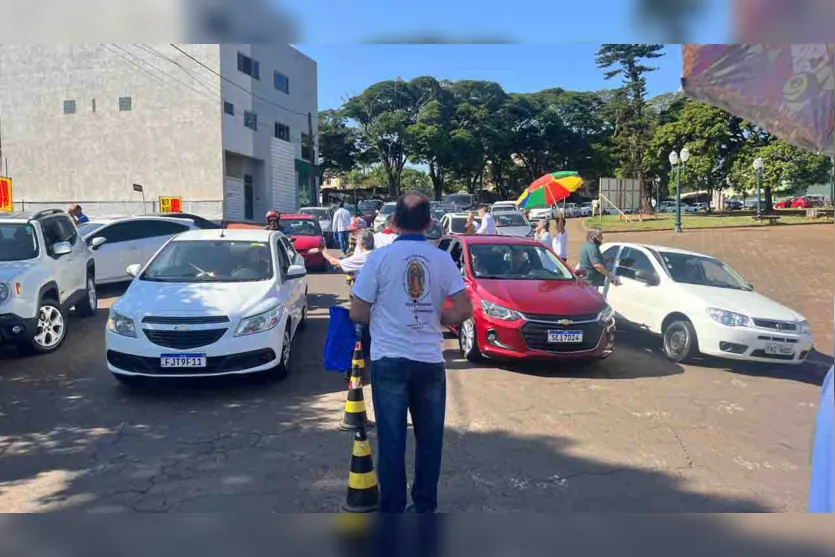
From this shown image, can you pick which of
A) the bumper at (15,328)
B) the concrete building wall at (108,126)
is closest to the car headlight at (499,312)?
the bumper at (15,328)

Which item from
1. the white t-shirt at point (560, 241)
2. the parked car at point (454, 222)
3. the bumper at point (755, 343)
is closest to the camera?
the bumper at point (755, 343)

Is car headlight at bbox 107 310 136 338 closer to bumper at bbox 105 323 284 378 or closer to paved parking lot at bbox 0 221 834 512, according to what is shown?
bumper at bbox 105 323 284 378

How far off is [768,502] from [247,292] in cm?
495

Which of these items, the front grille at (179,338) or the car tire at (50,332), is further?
the car tire at (50,332)

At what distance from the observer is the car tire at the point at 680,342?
8.01 m

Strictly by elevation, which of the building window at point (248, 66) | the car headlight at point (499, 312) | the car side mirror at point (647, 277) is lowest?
the car headlight at point (499, 312)

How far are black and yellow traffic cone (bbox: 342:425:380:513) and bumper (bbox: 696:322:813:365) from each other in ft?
17.0

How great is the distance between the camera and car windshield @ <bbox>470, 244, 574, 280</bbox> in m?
8.41

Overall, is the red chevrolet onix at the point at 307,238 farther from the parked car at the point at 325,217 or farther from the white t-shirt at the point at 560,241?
the white t-shirt at the point at 560,241

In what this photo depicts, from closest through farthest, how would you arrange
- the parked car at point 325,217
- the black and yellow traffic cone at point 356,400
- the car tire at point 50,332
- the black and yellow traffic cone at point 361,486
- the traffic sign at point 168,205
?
the black and yellow traffic cone at point 361,486 < the black and yellow traffic cone at point 356,400 < the car tire at point 50,332 < the parked car at point 325,217 < the traffic sign at point 168,205

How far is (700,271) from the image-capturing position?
880cm

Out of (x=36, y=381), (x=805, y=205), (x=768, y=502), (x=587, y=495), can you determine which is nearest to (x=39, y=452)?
(x=36, y=381)

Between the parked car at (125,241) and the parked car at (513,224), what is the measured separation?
6704mm

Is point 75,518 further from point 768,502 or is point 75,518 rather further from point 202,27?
point 768,502
